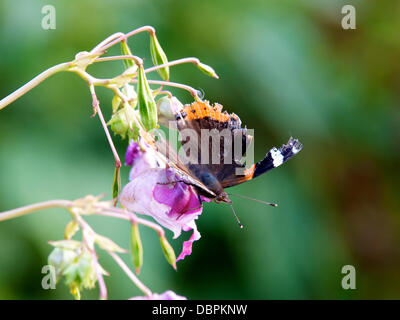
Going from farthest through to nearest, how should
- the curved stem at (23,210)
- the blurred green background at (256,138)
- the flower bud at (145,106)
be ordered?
the blurred green background at (256,138) → the flower bud at (145,106) → the curved stem at (23,210)

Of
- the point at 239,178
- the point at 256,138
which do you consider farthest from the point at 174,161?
the point at 256,138

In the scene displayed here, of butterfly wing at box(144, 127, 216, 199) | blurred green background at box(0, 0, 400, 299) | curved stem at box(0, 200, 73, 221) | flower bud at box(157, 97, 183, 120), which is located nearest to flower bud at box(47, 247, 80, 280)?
curved stem at box(0, 200, 73, 221)

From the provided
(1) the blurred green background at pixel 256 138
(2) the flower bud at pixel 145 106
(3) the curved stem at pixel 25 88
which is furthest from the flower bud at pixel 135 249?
(1) the blurred green background at pixel 256 138

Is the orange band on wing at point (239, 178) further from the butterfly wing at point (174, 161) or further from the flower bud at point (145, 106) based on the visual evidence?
the flower bud at point (145, 106)

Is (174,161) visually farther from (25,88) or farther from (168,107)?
(25,88)

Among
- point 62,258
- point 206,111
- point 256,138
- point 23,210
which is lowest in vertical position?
point 256,138
